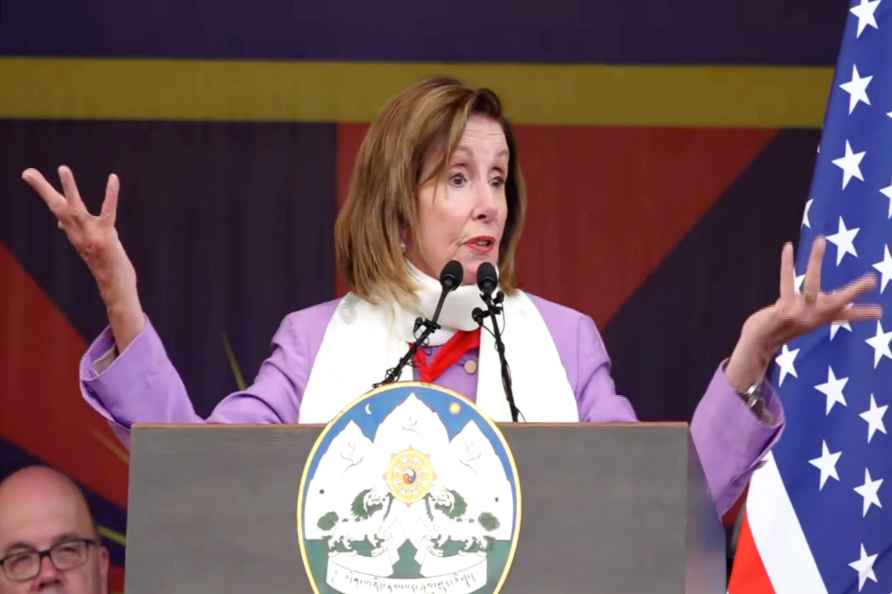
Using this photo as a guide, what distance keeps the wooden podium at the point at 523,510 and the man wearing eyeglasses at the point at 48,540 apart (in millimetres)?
1998

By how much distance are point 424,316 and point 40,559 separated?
1.60 metres

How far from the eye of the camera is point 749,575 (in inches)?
145

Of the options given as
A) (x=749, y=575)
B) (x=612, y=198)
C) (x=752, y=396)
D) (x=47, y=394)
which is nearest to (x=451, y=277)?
(x=752, y=396)

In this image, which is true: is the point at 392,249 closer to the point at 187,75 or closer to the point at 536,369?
the point at 536,369

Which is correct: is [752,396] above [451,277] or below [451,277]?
below

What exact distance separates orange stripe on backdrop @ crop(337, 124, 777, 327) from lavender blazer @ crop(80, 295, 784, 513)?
192 centimetres

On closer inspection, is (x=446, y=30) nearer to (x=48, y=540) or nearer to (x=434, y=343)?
(x=48, y=540)

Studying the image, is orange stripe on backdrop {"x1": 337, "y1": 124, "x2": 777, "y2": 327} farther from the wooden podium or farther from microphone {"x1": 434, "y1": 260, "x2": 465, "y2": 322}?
the wooden podium

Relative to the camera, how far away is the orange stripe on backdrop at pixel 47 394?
5016 millimetres

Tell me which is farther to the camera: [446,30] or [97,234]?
[446,30]

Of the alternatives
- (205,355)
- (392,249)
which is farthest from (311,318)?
(205,355)

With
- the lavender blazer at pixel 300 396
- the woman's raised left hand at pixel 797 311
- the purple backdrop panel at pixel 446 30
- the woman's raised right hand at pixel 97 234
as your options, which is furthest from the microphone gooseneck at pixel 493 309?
the purple backdrop panel at pixel 446 30

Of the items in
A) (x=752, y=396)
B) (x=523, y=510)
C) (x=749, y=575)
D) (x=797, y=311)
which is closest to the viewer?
(x=523, y=510)

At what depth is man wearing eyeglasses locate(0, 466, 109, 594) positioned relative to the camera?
4277 millimetres
